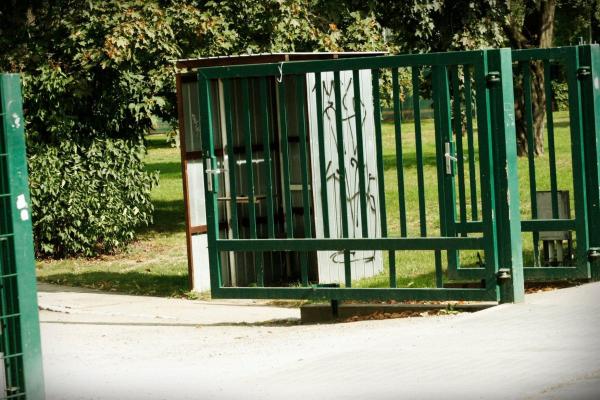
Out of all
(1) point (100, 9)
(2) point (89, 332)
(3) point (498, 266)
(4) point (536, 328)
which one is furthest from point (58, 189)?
(4) point (536, 328)

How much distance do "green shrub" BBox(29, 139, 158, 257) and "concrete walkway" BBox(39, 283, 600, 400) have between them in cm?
542

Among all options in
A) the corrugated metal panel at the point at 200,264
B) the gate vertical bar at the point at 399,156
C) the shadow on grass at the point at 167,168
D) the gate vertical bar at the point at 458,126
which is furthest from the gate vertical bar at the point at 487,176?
the shadow on grass at the point at 167,168

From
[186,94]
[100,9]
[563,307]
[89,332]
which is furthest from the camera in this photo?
[100,9]

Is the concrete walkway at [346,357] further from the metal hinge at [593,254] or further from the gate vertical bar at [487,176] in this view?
the metal hinge at [593,254]

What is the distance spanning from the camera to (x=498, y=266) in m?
9.34

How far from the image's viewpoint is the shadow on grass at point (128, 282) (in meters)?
13.5

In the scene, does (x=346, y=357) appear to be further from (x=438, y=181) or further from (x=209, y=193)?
(x=209, y=193)

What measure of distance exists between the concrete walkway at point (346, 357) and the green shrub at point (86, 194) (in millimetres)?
5419

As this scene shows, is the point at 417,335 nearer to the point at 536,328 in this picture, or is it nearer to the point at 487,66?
the point at 536,328

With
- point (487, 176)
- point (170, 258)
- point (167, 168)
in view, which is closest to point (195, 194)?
point (170, 258)

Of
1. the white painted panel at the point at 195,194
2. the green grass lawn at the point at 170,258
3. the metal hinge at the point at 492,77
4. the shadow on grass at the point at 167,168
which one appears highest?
the metal hinge at the point at 492,77

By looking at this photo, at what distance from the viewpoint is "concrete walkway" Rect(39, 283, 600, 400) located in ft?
21.6

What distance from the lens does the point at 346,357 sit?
301 inches

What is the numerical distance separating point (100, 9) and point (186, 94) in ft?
10.8
